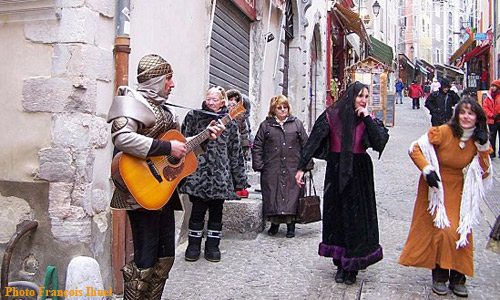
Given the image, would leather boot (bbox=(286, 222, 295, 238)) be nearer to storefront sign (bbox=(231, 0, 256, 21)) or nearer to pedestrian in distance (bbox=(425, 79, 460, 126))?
storefront sign (bbox=(231, 0, 256, 21))

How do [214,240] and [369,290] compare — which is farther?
[214,240]

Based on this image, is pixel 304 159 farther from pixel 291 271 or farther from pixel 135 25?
pixel 135 25

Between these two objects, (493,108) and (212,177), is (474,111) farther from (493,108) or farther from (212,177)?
(493,108)

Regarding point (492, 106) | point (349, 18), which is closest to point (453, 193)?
point (492, 106)

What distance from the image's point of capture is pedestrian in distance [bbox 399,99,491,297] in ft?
14.8

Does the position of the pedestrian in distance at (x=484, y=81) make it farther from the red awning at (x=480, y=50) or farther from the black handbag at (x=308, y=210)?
the black handbag at (x=308, y=210)

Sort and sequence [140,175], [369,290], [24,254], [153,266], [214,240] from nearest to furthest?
[140,175]
[153,266]
[24,254]
[369,290]
[214,240]

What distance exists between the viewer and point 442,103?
1256cm

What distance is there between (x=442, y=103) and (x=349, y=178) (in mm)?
8607

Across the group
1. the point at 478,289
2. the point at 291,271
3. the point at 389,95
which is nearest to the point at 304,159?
the point at 291,271

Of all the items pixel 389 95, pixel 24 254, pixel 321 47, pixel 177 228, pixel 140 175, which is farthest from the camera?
pixel 389 95

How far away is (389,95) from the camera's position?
816 inches

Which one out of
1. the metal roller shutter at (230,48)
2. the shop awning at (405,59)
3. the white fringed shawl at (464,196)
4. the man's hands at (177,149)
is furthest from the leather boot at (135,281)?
the shop awning at (405,59)

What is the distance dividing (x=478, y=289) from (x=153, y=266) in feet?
9.10
